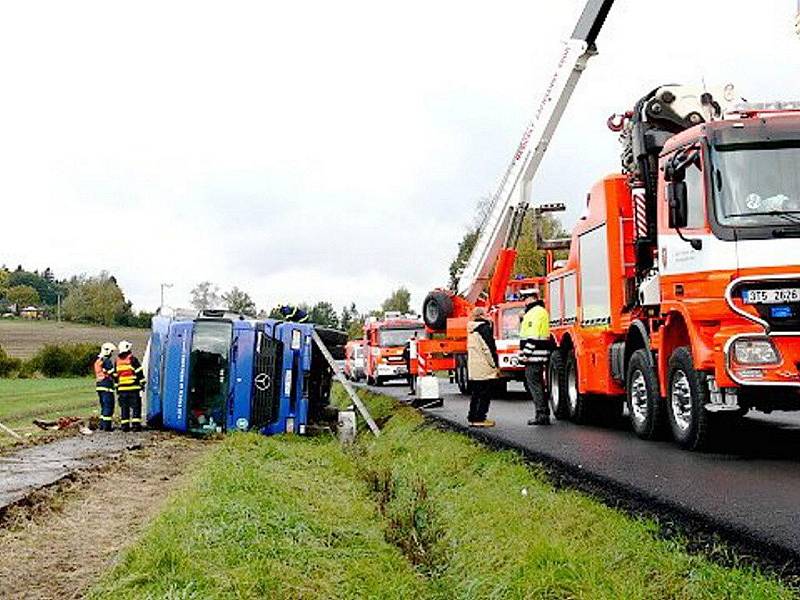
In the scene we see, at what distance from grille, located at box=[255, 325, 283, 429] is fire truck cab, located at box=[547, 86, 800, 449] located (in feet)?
20.2

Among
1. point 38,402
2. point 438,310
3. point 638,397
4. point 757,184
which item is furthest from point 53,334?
point 757,184

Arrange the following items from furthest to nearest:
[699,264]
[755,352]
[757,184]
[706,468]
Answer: [699,264] → [757,184] → [755,352] → [706,468]

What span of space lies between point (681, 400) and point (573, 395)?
464 centimetres

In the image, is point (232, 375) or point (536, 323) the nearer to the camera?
point (536, 323)

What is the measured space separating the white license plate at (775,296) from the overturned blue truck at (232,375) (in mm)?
9902

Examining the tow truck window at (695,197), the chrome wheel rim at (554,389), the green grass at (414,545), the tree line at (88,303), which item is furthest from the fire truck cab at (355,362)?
the tree line at (88,303)

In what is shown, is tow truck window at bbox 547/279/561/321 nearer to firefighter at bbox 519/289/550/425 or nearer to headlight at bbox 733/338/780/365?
firefighter at bbox 519/289/550/425

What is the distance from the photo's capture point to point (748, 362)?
1001cm

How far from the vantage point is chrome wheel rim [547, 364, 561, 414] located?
55.4 feet

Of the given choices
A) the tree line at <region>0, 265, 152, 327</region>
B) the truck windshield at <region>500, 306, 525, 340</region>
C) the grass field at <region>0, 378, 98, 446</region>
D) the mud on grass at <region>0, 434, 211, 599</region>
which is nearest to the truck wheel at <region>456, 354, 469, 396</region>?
the truck windshield at <region>500, 306, 525, 340</region>

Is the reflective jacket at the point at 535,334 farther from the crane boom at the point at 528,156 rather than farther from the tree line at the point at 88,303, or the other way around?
the tree line at the point at 88,303

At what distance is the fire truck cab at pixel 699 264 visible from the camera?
33.0 feet

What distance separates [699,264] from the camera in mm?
10750

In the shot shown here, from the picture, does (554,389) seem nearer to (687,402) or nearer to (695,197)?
(687,402)
